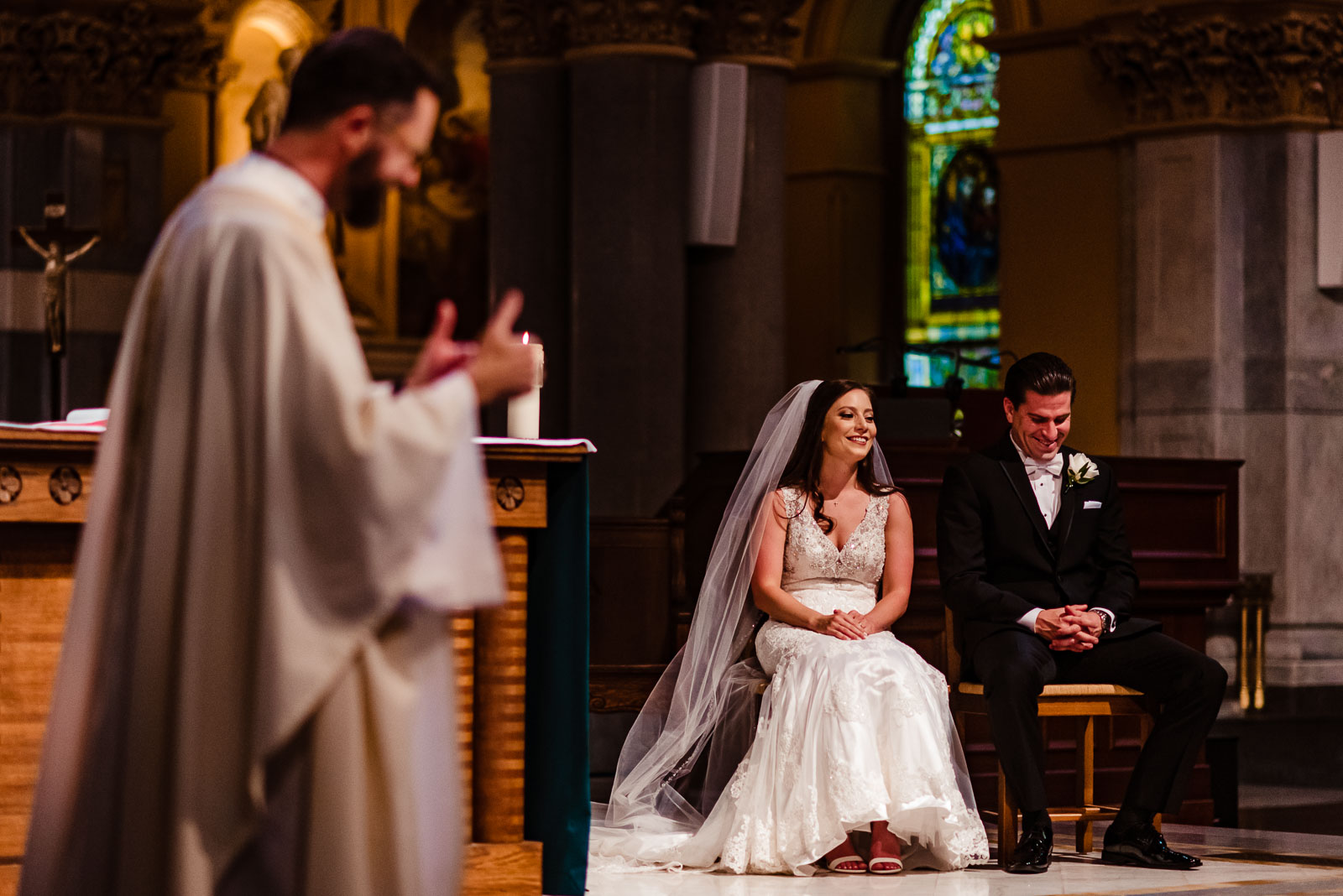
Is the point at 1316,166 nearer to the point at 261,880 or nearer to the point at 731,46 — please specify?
the point at 731,46

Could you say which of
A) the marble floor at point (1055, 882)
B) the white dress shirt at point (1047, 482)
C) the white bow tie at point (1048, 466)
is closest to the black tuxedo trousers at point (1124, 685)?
the marble floor at point (1055, 882)

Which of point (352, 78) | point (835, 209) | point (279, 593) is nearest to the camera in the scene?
point (279, 593)

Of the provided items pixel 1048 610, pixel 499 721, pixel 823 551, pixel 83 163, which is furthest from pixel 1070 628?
pixel 83 163

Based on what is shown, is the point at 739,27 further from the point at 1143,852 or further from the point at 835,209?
the point at 1143,852

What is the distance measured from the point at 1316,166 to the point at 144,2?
24.8 feet

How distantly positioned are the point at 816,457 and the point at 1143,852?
1.69 meters

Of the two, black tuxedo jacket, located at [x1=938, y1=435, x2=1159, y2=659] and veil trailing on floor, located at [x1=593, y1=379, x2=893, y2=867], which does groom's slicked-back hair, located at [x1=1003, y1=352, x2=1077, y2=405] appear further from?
veil trailing on floor, located at [x1=593, y1=379, x2=893, y2=867]

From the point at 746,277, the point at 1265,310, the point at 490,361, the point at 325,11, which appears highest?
the point at 325,11

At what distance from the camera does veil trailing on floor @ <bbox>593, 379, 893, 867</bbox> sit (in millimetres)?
6570

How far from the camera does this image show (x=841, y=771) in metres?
5.97

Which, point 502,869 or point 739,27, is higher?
point 739,27

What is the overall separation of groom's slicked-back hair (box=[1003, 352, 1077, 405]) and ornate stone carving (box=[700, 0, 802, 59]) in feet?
17.5

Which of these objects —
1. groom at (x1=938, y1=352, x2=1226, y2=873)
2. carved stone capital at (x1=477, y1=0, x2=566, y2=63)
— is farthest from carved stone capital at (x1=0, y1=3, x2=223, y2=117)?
groom at (x1=938, y1=352, x2=1226, y2=873)

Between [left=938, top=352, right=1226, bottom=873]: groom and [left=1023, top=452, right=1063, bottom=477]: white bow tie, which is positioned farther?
[left=1023, top=452, right=1063, bottom=477]: white bow tie
